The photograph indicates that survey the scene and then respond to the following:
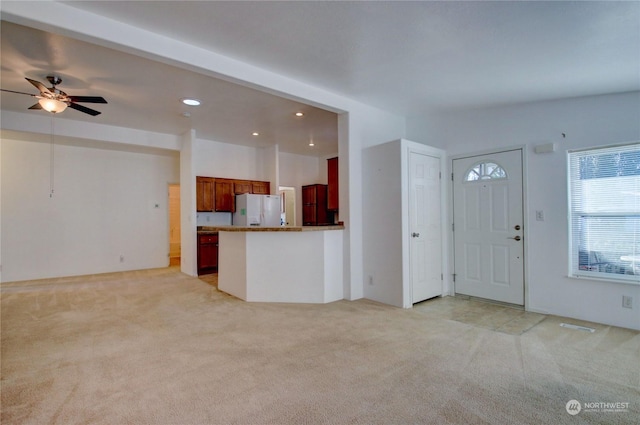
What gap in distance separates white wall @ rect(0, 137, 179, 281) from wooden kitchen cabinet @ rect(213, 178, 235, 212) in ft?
4.46

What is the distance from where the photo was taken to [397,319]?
11.6ft

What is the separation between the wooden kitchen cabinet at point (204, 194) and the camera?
21.4 ft

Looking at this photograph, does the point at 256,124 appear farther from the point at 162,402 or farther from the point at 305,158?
the point at 162,402

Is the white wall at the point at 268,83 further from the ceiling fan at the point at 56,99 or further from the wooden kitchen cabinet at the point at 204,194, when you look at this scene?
the wooden kitchen cabinet at the point at 204,194

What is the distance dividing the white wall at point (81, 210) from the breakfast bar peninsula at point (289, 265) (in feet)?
12.6

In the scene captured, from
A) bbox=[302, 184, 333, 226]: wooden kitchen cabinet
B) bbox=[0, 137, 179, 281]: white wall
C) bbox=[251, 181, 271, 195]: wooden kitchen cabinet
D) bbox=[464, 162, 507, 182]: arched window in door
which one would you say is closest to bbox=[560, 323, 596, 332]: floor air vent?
bbox=[464, 162, 507, 182]: arched window in door

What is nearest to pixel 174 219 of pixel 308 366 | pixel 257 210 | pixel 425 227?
pixel 257 210

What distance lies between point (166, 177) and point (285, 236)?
14.6ft

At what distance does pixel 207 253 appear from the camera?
251 inches

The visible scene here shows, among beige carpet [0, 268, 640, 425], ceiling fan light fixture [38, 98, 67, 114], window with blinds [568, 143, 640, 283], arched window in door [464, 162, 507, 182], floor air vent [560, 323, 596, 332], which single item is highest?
ceiling fan light fixture [38, 98, 67, 114]

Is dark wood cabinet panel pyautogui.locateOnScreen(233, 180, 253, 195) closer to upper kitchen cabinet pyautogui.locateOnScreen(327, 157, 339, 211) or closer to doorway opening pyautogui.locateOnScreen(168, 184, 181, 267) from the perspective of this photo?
upper kitchen cabinet pyautogui.locateOnScreen(327, 157, 339, 211)

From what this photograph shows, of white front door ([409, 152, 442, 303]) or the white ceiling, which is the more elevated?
the white ceiling

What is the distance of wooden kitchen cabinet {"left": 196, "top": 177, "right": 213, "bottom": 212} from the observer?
6.51 metres

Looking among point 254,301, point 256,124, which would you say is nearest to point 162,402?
point 254,301
